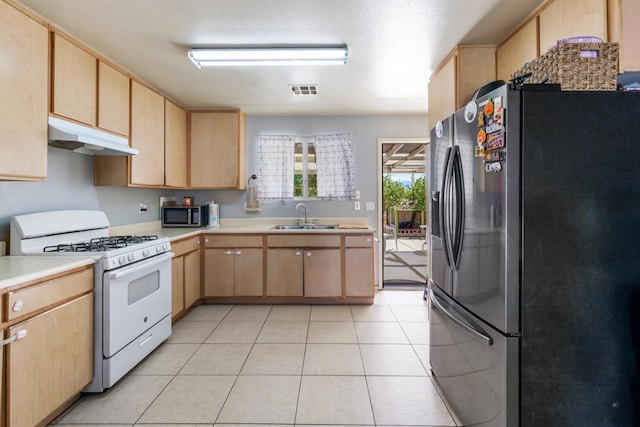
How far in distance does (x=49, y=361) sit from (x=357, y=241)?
A: 2.77m

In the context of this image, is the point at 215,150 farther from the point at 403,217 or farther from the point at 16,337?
the point at 403,217

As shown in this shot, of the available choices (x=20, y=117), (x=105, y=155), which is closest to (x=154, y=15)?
(x=20, y=117)

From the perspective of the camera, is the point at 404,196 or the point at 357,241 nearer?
the point at 357,241

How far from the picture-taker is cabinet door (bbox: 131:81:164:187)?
287cm

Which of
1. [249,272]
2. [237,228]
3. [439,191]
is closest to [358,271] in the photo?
[249,272]

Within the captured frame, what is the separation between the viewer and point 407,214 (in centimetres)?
945

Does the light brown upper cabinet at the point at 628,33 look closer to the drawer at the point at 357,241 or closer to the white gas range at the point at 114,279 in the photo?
the drawer at the point at 357,241

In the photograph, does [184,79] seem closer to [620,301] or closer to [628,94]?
[628,94]

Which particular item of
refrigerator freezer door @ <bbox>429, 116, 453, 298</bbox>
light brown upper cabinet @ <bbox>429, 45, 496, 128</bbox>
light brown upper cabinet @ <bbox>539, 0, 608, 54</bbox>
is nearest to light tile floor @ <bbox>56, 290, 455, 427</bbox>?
refrigerator freezer door @ <bbox>429, 116, 453, 298</bbox>

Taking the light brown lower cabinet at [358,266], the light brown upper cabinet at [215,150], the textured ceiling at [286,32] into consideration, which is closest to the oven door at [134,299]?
the light brown upper cabinet at [215,150]

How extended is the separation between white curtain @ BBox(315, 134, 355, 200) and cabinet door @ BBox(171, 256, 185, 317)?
1945 mm

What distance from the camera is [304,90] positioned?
129 inches

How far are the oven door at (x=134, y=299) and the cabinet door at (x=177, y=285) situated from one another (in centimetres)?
30

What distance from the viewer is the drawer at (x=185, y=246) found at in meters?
3.08
